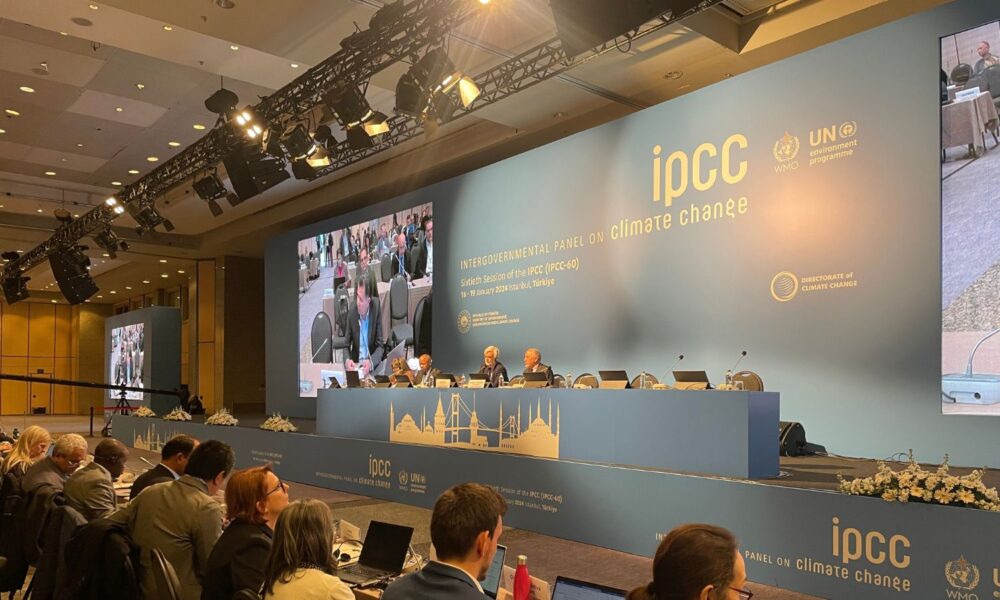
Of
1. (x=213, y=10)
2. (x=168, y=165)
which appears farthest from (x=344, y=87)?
(x=168, y=165)

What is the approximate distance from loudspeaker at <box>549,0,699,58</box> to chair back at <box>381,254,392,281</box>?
23.0 feet

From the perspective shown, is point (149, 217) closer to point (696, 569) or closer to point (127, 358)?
point (696, 569)

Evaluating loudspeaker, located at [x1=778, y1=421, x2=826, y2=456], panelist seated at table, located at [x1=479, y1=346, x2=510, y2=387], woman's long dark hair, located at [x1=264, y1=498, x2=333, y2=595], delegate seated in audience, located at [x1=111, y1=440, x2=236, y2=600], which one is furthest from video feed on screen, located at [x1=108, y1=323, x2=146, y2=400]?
woman's long dark hair, located at [x1=264, y1=498, x2=333, y2=595]

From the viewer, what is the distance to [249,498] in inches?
99.3

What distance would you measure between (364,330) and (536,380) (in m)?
6.71

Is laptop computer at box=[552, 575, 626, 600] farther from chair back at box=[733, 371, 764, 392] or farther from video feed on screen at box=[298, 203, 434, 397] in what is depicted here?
video feed on screen at box=[298, 203, 434, 397]

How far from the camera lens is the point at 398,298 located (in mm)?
11953

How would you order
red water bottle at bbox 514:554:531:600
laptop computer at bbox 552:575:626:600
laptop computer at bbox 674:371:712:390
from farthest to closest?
laptop computer at bbox 674:371:712:390 < red water bottle at bbox 514:554:531:600 < laptop computer at bbox 552:575:626:600

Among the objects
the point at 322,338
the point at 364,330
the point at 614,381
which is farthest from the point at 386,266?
the point at 614,381

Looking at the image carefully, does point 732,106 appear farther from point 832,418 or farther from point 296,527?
point 296,527

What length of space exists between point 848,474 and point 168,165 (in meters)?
9.54

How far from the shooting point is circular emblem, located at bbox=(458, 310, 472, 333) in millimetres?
10570

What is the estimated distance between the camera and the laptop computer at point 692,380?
5.12 metres

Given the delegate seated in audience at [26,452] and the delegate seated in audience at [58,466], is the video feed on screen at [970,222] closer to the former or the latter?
the delegate seated in audience at [58,466]
